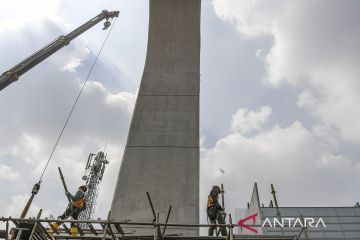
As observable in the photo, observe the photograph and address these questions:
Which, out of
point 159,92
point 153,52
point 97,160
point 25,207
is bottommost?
point 25,207

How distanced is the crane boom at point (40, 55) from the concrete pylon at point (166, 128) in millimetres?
5487

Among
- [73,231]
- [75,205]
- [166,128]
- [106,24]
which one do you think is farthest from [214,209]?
[106,24]

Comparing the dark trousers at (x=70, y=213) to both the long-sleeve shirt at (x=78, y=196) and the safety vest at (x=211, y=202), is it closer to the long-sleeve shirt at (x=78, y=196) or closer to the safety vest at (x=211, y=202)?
the long-sleeve shirt at (x=78, y=196)

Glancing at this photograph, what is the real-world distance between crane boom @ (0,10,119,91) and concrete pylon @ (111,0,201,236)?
5487mm

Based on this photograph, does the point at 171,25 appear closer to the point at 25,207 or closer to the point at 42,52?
the point at 42,52

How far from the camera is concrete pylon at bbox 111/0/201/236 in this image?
10.2m

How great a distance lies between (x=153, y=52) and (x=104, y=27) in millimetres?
9596

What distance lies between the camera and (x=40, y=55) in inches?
619

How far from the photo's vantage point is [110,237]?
26.3 ft

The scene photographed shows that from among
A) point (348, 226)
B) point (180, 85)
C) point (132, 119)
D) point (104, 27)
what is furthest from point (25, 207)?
point (348, 226)

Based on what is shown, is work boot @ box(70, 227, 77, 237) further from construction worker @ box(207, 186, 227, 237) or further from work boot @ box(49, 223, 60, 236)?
construction worker @ box(207, 186, 227, 237)

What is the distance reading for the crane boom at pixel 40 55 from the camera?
553 inches

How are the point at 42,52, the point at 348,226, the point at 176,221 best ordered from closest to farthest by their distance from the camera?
the point at 176,221 < the point at 42,52 < the point at 348,226

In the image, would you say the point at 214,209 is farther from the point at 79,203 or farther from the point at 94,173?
the point at 94,173
